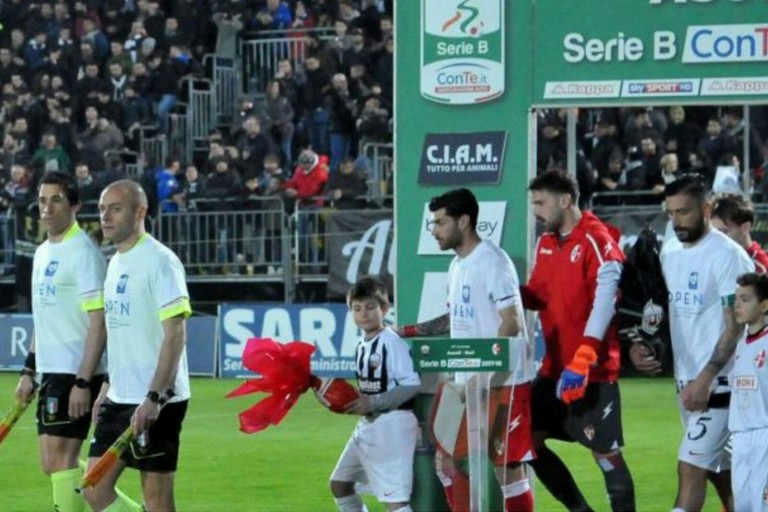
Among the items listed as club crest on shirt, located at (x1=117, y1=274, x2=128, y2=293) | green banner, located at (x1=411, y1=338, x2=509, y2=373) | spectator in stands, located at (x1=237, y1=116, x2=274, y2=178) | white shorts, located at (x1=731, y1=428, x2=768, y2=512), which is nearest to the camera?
green banner, located at (x1=411, y1=338, x2=509, y2=373)

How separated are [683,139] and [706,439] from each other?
47.2 feet

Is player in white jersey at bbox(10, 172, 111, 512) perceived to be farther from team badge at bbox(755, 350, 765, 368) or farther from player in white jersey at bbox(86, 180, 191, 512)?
team badge at bbox(755, 350, 765, 368)

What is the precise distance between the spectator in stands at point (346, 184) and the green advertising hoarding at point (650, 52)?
13655mm

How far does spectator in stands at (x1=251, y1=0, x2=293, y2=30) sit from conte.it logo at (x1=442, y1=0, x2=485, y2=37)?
20.1m

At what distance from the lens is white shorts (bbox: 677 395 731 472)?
9859 mm

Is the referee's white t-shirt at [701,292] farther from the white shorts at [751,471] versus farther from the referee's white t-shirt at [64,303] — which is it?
the referee's white t-shirt at [64,303]

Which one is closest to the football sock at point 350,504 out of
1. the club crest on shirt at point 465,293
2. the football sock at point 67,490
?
the club crest on shirt at point 465,293

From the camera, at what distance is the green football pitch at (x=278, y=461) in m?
12.9

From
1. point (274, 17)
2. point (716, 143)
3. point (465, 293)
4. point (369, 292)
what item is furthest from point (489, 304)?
point (274, 17)

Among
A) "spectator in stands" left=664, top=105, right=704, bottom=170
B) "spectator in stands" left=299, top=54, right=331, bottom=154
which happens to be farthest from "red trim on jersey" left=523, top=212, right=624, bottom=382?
"spectator in stands" left=299, top=54, right=331, bottom=154

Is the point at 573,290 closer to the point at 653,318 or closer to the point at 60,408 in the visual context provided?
the point at 653,318

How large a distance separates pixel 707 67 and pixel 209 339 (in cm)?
1410

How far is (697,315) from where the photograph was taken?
984 centimetres

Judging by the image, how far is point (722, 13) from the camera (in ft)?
33.9
